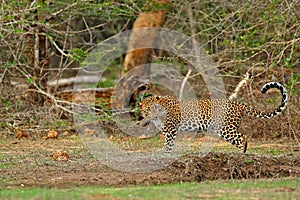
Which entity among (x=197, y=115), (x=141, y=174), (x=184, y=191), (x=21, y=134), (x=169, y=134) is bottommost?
(x=21, y=134)

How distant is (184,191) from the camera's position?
7.88 meters

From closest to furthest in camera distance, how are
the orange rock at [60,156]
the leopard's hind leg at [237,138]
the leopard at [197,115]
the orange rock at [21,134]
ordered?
the orange rock at [60,156] < the leopard's hind leg at [237,138] < the leopard at [197,115] < the orange rock at [21,134]

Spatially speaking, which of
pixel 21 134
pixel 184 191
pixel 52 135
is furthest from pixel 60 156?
pixel 184 191

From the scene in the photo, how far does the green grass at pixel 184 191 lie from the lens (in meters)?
7.46

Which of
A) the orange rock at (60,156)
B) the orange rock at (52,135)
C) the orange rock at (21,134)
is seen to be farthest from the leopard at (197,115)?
the orange rock at (21,134)

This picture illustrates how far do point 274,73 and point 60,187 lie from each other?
741 cm

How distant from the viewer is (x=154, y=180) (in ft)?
29.8

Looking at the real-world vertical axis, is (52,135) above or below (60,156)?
below

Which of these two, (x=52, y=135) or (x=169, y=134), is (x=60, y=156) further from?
(x=52, y=135)

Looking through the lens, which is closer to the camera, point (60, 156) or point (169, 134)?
point (60, 156)

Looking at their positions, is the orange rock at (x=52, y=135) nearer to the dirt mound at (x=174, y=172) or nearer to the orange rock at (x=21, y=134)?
the orange rock at (x=21, y=134)

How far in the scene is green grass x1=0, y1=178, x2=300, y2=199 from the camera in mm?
7465

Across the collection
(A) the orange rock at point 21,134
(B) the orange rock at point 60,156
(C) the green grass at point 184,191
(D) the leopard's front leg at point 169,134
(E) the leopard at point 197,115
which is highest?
(E) the leopard at point 197,115

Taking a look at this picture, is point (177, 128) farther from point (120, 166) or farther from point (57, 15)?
point (57, 15)
